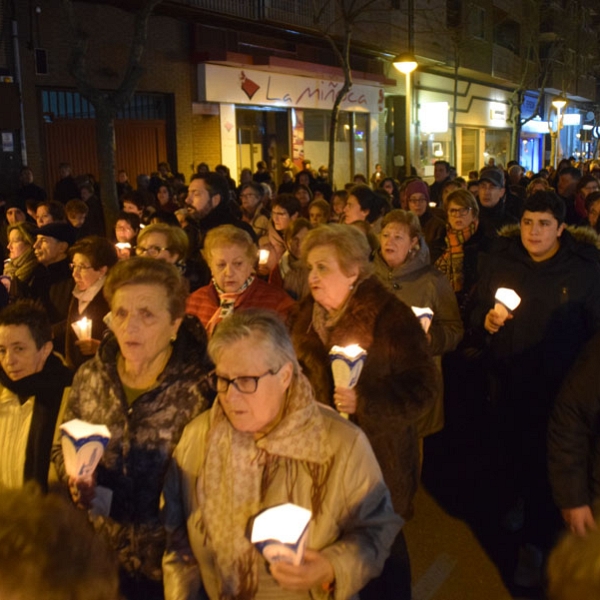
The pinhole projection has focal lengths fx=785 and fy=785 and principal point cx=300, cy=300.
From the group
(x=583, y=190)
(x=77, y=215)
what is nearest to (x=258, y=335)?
(x=77, y=215)

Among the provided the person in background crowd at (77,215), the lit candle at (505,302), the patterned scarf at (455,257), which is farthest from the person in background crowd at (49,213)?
the lit candle at (505,302)

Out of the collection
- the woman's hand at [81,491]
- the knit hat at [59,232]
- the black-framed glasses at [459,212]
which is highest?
the black-framed glasses at [459,212]

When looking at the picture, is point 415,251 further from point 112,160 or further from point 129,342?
point 112,160

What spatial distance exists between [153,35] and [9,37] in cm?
455

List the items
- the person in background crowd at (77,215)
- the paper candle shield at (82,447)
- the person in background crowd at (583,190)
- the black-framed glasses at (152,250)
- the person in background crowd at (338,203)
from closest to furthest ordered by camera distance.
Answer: the paper candle shield at (82,447) < the black-framed glasses at (152,250) < the person in background crowd at (77,215) < the person in background crowd at (338,203) < the person in background crowd at (583,190)

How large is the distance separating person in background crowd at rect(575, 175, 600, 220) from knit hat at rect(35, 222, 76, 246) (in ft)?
21.5

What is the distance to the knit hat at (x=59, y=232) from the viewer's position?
6.26 metres

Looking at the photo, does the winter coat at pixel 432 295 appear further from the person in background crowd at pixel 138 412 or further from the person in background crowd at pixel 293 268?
the person in background crowd at pixel 138 412

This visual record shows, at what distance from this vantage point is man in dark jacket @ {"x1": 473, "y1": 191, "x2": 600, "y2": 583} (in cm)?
467

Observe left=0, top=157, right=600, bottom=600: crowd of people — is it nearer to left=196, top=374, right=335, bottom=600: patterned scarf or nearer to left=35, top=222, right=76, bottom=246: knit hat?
left=196, top=374, right=335, bottom=600: patterned scarf

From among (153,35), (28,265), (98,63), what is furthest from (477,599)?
(153,35)

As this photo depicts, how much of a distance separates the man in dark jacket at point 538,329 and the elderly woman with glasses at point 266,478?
Answer: 2.17m

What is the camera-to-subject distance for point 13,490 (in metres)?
1.64

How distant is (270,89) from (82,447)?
70.6 ft
